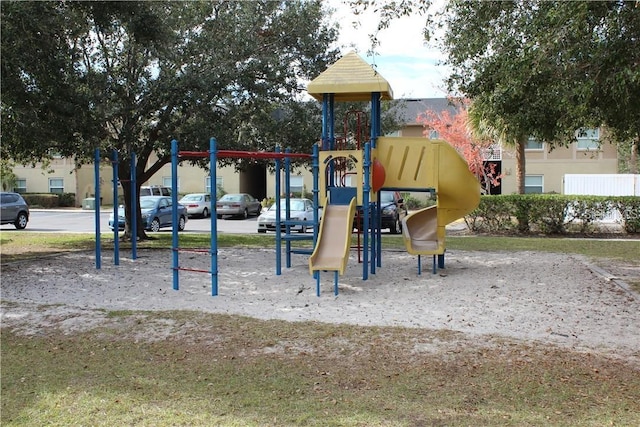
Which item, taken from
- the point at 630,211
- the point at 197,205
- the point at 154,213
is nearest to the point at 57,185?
the point at 197,205

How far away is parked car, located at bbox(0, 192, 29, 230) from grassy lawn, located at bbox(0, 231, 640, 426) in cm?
1848

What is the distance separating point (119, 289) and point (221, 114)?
22.7ft

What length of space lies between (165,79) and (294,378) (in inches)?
422

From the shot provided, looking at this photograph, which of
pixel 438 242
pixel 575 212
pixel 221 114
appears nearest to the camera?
pixel 438 242

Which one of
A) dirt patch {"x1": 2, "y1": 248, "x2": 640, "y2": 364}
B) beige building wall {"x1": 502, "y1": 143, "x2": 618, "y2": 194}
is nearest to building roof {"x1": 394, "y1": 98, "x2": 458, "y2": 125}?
beige building wall {"x1": 502, "y1": 143, "x2": 618, "y2": 194}

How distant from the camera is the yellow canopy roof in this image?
10641mm

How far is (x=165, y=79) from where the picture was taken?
14.2 metres

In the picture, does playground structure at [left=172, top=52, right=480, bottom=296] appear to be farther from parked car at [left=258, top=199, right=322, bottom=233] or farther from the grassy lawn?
parked car at [left=258, top=199, right=322, bottom=233]

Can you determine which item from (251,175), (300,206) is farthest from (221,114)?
(251,175)

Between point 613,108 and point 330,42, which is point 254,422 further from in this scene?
point 330,42

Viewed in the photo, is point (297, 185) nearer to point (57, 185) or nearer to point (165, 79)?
point (57, 185)

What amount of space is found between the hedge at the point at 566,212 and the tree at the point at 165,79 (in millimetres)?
7758

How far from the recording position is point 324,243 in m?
9.76

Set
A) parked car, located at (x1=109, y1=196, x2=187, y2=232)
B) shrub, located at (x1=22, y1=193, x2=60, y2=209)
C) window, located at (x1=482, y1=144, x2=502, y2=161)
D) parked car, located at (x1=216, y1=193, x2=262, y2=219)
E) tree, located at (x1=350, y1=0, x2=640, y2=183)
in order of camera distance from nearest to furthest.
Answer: tree, located at (x1=350, y1=0, x2=640, y2=183), parked car, located at (x1=109, y1=196, x2=187, y2=232), parked car, located at (x1=216, y1=193, x2=262, y2=219), window, located at (x1=482, y1=144, x2=502, y2=161), shrub, located at (x1=22, y1=193, x2=60, y2=209)
